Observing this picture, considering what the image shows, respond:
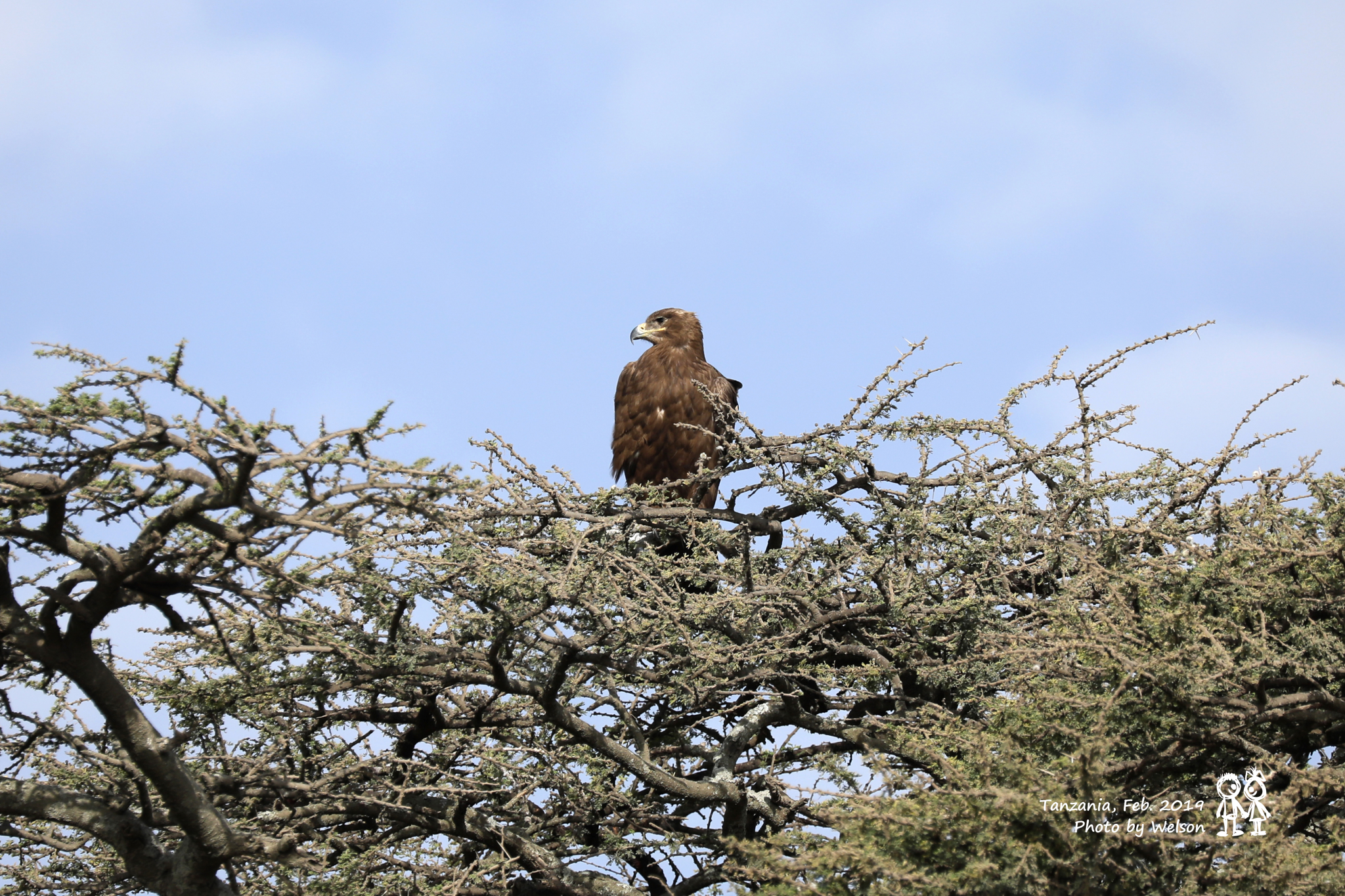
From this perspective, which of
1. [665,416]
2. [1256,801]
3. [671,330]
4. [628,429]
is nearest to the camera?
[1256,801]

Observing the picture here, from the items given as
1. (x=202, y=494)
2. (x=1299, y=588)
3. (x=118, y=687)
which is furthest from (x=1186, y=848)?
(x=118, y=687)

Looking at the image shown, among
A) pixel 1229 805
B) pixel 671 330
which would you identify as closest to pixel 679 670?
pixel 1229 805

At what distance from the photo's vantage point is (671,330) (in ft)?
26.3

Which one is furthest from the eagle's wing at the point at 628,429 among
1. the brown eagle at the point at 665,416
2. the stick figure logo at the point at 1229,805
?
the stick figure logo at the point at 1229,805

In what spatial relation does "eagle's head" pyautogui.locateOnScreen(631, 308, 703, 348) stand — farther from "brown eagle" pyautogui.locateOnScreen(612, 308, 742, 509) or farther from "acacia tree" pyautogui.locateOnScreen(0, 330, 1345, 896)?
"acacia tree" pyautogui.locateOnScreen(0, 330, 1345, 896)

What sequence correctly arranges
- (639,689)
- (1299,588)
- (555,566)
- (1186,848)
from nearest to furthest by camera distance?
(1186,848)
(1299,588)
(555,566)
(639,689)

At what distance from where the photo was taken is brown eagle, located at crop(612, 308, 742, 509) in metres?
7.11

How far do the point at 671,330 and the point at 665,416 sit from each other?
3.29ft

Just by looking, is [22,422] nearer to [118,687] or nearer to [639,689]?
[118,687]

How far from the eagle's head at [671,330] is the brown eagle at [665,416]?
16 centimetres

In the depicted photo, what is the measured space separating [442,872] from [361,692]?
81cm

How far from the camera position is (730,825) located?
464cm

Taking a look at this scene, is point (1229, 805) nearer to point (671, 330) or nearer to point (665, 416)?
point (665, 416)

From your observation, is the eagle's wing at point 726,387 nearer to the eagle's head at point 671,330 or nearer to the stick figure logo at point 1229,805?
the eagle's head at point 671,330
